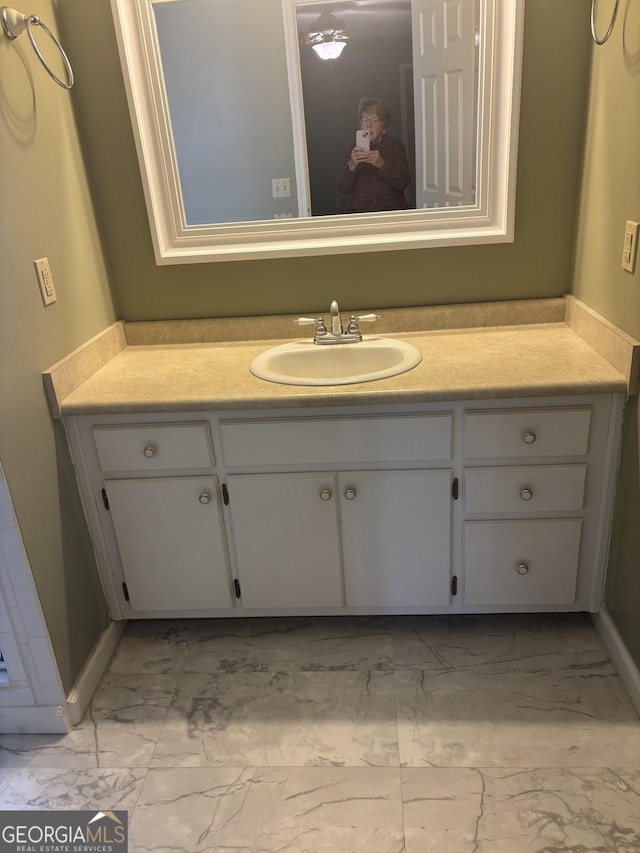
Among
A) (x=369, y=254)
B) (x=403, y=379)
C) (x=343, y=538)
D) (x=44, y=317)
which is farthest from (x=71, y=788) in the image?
(x=369, y=254)

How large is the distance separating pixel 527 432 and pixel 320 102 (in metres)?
1.14

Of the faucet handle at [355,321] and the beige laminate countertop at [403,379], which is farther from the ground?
the faucet handle at [355,321]

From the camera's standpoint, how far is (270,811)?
146cm

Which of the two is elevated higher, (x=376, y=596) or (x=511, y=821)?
(x=376, y=596)

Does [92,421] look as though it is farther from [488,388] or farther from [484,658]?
[484,658]

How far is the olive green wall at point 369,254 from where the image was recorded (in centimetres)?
180

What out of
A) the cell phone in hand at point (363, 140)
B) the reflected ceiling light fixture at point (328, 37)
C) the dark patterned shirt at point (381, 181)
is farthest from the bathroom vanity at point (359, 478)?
the reflected ceiling light fixture at point (328, 37)

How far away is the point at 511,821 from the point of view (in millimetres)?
1391

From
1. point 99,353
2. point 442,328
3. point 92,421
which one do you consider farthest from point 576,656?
point 99,353

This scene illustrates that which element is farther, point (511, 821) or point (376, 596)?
point (376, 596)

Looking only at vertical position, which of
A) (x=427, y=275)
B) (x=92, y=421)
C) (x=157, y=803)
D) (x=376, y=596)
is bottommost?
(x=157, y=803)

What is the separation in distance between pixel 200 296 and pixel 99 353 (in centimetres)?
39

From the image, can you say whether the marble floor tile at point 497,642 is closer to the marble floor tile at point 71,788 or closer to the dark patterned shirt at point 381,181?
the marble floor tile at point 71,788

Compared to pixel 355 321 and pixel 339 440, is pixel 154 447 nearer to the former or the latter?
pixel 339 440
